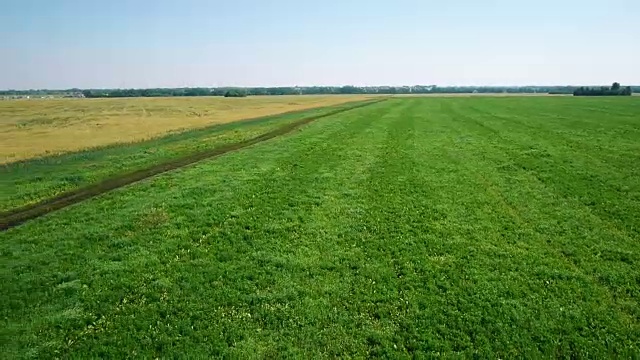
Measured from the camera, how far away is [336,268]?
40.2 ft

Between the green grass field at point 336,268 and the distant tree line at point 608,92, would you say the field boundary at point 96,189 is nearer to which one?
the green grass field at point 336,268

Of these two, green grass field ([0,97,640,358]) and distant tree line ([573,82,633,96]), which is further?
distant tree line ([573,82,633,96])

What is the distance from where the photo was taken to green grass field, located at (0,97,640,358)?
902cm

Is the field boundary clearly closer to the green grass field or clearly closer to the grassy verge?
the grassy verge

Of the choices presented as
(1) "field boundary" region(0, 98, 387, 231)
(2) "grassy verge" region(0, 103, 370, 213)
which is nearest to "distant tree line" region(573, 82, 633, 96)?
(2) "grassy verge" region(0, 103, 370, 213)

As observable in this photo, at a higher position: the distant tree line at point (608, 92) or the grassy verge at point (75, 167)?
the distant tree line at point (608, 92)

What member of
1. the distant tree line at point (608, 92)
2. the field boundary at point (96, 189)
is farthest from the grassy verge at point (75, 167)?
the distant tree line at point (608, 92)

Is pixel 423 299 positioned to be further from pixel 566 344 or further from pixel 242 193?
pixel 242 193

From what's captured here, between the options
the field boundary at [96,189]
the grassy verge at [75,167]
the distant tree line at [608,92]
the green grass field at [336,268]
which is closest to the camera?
the green grass field at [336,268]

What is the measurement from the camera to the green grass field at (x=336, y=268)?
29.6 feet

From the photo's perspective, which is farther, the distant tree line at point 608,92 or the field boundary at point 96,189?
the distant tree line at point 608,92

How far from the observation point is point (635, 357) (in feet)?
27.3

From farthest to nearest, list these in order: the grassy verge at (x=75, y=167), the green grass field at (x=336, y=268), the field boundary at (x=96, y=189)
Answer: the grassy verge at (x=75, y=167) → the field boundary at (x=96, y=189) → the green grass field at (x=336, y=268)

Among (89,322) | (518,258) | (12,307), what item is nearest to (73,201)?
(12,307)
